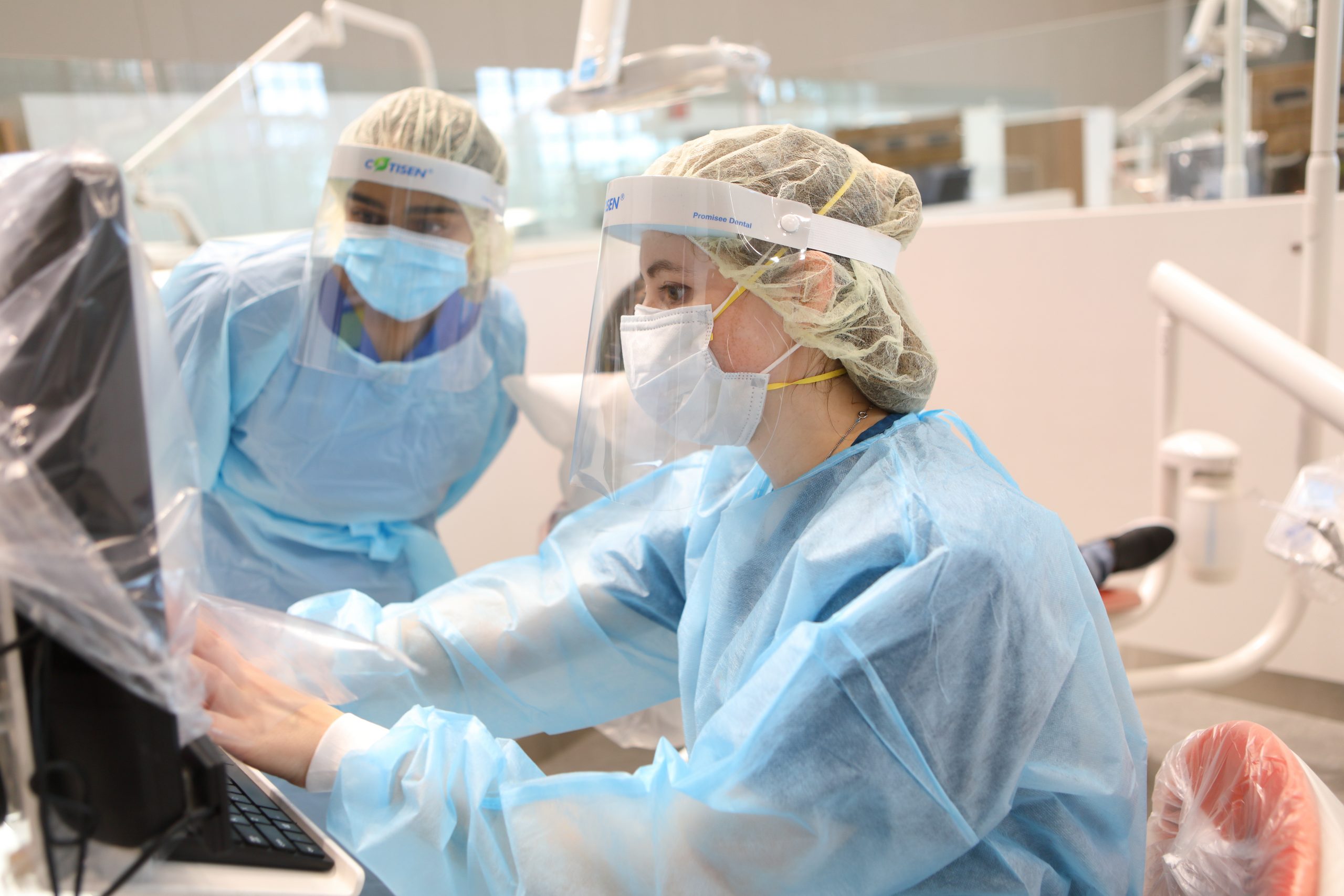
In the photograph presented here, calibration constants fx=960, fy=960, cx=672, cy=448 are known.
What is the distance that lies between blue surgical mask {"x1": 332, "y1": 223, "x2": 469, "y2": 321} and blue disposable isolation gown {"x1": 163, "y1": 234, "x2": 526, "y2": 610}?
0.09 meters

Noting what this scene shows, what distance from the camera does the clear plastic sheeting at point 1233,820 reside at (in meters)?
0.74

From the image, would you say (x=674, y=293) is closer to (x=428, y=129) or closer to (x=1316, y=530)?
(x=428, y=129)

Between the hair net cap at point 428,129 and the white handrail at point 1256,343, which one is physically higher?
the hair net cap at point 428,129

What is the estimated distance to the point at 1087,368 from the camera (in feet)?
8.02

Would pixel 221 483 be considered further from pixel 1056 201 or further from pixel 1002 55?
pixel 1002 55

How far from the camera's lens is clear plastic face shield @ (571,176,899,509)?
946 millimetres

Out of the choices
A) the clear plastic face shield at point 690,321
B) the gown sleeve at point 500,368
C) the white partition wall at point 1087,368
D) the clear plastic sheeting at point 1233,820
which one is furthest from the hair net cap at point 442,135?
the clear plastic sheeting at point 1233,820

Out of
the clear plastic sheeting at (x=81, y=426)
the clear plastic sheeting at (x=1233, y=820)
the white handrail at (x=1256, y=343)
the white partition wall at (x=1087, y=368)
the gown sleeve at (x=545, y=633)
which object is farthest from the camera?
the white partition wall at (x=1087, y=368)

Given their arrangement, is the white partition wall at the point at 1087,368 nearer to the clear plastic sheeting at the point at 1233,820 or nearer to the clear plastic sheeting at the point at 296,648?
the clear plastic sheeting at the point at 296,648

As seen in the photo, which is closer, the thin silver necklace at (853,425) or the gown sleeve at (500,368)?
the thin silver necklace at (853,425)

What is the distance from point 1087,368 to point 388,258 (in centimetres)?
178

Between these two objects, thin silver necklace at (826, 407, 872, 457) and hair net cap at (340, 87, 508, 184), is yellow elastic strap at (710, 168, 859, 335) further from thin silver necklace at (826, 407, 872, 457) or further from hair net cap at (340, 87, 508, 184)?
hair net cap at (340, 87, 508, 184)

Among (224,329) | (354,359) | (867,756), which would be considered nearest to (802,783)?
(867,756)

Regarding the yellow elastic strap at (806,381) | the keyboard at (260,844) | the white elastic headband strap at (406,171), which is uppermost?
the white elastic headband strap at (406,171)
